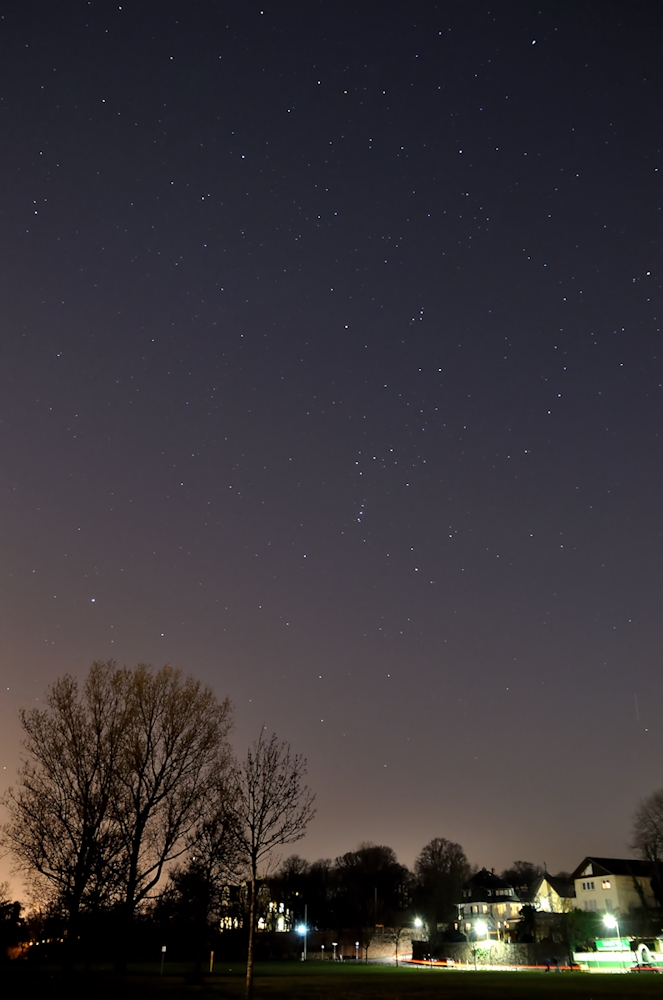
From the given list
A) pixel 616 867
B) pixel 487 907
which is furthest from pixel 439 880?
pixel 616 867

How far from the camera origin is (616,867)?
96125 mm

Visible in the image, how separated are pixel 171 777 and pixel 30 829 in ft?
19.8

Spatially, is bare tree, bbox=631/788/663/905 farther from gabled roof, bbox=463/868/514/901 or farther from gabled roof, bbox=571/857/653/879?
gabled roof, bbox=463/868/514/901

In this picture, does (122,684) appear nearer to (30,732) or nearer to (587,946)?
(30,732)

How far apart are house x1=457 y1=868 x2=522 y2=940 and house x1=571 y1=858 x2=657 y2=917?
17.7 metres

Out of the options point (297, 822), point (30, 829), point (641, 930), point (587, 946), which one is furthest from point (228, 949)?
point (297, 822)

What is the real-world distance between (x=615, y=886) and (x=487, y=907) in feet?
133

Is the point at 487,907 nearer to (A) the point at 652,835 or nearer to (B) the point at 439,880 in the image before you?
(B) the point at 439,880

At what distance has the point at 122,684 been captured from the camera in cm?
3250

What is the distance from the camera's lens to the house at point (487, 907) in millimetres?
114562

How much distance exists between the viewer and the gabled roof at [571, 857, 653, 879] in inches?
3730

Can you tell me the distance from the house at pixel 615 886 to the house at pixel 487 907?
17671 mm

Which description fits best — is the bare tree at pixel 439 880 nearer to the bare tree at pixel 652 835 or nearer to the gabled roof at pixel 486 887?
the gabled roof at pixel 486 887

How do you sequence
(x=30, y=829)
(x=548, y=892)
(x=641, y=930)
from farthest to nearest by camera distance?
(x=548, y=892)
(x=641, y=930)
(x=30, y=829)
